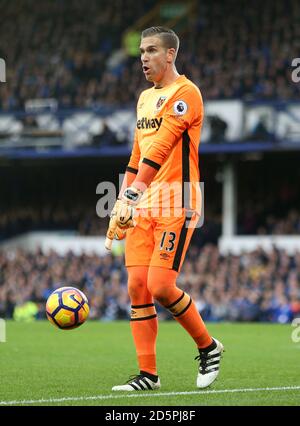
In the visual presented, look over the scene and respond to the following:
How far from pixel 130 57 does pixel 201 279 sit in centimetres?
1044

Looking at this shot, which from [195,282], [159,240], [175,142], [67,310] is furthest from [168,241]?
[195,282]

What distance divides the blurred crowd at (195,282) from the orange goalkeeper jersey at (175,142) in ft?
52.9

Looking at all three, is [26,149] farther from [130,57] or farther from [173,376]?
[173,376]

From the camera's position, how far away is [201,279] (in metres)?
26.8

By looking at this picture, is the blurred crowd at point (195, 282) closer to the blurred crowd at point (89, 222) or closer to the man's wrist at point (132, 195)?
the blurred crowd at point (89, 222)

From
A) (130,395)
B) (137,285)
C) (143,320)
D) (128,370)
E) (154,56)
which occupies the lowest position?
(128,370)

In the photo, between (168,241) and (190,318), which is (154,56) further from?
(190,318)

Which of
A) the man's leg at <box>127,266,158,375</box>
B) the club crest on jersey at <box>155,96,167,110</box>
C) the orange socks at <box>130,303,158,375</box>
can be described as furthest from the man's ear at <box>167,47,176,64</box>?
the orange socks at <box>130,303,158,375</box>

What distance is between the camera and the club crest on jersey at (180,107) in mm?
8516

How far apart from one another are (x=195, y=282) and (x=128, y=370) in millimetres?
15976

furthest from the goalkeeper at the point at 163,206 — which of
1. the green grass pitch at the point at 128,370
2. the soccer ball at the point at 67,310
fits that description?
the soccer ball at the point at 67,310

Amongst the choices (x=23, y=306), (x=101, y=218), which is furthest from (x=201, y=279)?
(x=101, y=218)

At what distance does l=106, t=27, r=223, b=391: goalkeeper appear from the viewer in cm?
843

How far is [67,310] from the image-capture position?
9.10 meters
